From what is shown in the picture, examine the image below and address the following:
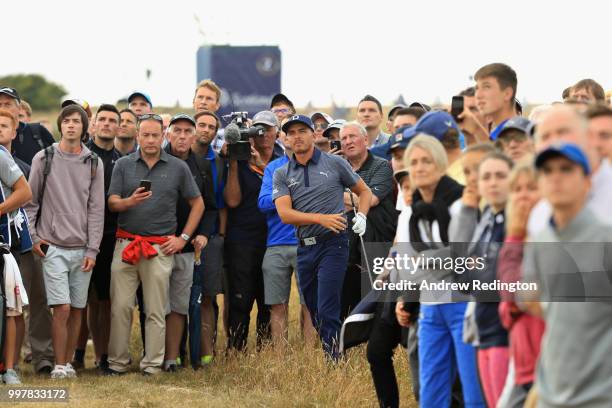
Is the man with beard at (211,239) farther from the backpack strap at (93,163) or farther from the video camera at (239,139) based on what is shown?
the backpack strap at (93,163)

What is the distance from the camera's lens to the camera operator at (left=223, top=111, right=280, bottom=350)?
1127 cm

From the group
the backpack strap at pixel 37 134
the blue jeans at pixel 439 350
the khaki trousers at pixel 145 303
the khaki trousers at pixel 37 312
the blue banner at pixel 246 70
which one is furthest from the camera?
the blue banner at pixel 246 70

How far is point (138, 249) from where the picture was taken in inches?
421

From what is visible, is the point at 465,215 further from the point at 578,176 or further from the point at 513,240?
the point at 578,176

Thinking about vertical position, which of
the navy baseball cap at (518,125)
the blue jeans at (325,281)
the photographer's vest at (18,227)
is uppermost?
the navy baseball cap at (518,125)

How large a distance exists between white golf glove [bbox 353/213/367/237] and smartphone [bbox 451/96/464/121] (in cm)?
202

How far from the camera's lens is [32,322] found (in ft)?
36.6

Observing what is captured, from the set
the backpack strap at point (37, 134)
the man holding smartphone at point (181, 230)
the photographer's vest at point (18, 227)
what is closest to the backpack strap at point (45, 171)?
the photographer's vest at point (18, 227)

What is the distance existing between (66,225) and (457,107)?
14.0 ft

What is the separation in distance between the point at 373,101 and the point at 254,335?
2.68m

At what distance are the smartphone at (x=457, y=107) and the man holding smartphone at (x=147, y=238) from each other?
363cm

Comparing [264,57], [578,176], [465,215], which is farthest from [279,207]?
[264,57]

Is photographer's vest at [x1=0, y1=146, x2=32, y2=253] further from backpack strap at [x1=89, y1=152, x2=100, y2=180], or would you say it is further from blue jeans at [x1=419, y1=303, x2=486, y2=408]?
blue jeans at [x1=419, y1=303, x2=486, y2=408]

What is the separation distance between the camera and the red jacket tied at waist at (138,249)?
10.7 m
